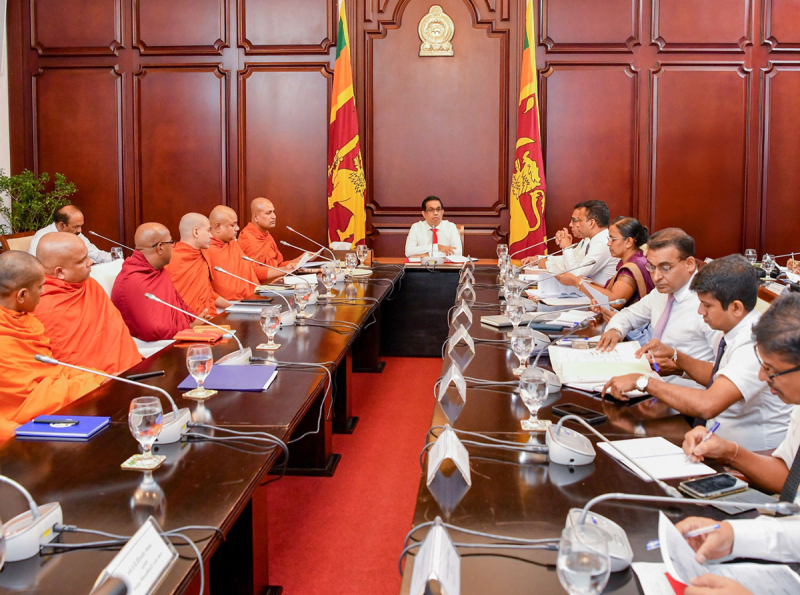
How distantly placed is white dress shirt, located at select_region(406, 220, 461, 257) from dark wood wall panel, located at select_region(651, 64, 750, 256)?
66.9 inches

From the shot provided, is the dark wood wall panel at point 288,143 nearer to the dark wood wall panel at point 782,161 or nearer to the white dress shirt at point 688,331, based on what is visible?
the dark wood wall panel at point 782,161

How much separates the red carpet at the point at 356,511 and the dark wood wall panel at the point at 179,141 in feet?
10.7

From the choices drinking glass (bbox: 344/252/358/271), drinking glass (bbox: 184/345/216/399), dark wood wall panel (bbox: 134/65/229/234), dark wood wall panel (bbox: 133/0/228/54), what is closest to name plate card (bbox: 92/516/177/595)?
drinking glass (bbox: 184/345/216/399)

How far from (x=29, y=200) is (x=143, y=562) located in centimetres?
585

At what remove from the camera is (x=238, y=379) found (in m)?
2.07

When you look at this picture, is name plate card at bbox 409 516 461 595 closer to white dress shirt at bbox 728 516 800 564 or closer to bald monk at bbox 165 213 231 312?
white dress shirt at bbox 728 516 800 564

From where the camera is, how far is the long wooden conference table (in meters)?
1.09

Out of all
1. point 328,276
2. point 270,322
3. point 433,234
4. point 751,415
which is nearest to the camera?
point 751,415

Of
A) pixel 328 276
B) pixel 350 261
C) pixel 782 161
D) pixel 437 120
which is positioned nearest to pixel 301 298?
pixel 328 276

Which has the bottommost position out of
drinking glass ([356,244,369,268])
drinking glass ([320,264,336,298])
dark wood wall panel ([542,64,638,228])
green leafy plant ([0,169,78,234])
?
drinking glass ([320,264,336,298])

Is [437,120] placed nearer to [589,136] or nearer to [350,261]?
[589,136]

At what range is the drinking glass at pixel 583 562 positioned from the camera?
2.86 feet

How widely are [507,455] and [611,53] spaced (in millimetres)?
5228

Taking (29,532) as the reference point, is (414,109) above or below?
above
